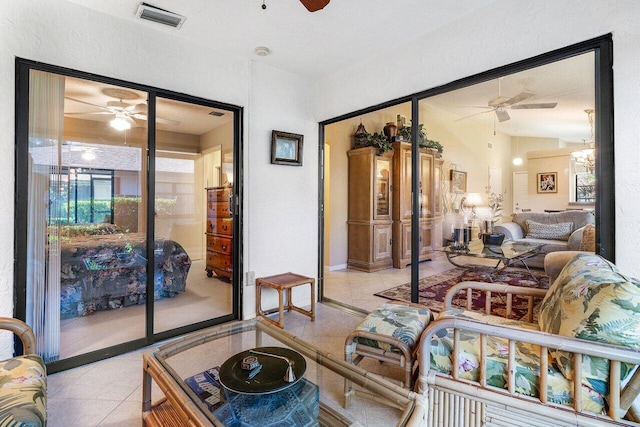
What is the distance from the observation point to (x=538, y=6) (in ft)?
6.51

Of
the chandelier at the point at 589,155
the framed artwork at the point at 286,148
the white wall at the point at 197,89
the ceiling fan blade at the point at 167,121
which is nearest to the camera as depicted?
the chandelier at the point at 589,155

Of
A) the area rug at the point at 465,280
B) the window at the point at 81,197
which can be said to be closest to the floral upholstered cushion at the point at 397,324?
the area rug at the point at 465,280

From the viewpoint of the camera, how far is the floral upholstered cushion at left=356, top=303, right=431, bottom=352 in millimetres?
1718

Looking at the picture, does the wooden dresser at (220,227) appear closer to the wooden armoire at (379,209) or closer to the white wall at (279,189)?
the white wall at (279,189)

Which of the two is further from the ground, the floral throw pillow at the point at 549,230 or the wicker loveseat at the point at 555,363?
the floral throw pillow at the point at 549,230

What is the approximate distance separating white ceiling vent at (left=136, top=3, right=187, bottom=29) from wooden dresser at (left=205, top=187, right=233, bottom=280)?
1.43 meters

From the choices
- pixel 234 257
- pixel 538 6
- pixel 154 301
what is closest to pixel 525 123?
pixel 538 6

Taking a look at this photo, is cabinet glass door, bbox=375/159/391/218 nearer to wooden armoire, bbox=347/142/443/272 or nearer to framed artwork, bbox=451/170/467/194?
wooden armoire, bbox=347/142/443/272

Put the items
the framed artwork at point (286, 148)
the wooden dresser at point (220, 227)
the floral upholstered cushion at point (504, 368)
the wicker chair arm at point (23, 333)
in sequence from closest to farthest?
the floral upholstered cushion at point (504, 368)
the wicker chair arm at point (23, 333)
the wooden dresser at point (220, 227)
the framed artwork at point (286, 148)

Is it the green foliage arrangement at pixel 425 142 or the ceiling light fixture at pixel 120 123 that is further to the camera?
the green foliage arrangement at pixel 425 142

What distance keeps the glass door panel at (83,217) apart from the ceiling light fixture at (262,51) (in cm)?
109

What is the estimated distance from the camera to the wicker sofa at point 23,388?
3.53ft

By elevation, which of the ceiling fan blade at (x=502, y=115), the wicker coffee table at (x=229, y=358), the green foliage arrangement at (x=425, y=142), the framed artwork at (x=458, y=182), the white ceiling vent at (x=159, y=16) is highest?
the white ceiling vent at (x=159, y=16)

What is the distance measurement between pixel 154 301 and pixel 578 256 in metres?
3.12
